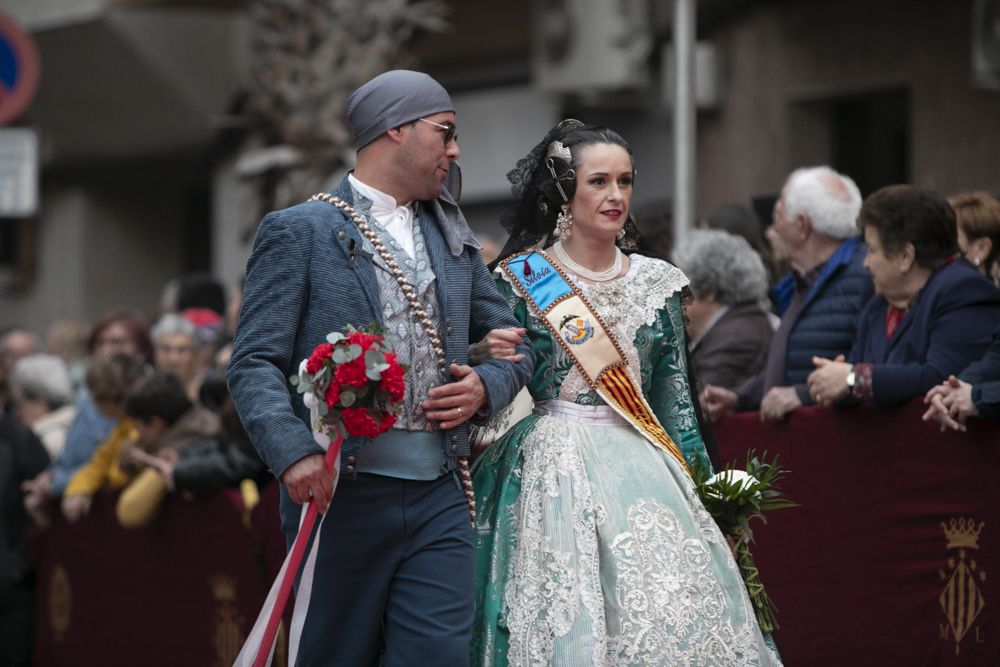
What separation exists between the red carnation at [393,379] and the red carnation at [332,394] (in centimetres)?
12

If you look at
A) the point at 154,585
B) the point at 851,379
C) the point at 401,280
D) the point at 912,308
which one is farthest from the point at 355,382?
the point at 154,585

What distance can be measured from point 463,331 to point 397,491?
1.71ft

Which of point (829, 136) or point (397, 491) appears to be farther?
point (829, 136)

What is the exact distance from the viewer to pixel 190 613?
8.98 meters

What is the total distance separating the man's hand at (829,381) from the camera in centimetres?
658

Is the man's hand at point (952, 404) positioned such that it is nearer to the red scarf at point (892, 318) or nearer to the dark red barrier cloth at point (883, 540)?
the dark red barrier cloth at point (883, 540)

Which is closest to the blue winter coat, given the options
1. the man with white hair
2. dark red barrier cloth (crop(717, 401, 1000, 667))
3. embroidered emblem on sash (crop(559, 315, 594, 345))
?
dark red barrier cloth (crop(717, 401, 1000, 667))

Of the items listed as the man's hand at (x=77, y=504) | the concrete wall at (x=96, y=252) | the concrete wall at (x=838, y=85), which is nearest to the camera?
the man's hand at (x=77, y=504)

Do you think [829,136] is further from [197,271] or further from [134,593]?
[197,271]

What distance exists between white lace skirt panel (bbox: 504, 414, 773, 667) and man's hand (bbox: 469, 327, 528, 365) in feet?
1.52

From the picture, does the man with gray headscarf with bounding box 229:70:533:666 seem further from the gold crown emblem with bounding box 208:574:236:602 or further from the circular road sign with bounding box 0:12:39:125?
the circular road sign with bounding box 0:12:39:125

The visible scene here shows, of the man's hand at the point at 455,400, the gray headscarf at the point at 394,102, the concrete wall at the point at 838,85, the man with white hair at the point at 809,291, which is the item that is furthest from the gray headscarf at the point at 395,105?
the concrete wall at the point at 838,85

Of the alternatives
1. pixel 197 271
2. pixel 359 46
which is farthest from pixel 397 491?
pixel 197 271

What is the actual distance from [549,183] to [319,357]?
58.9 inches
